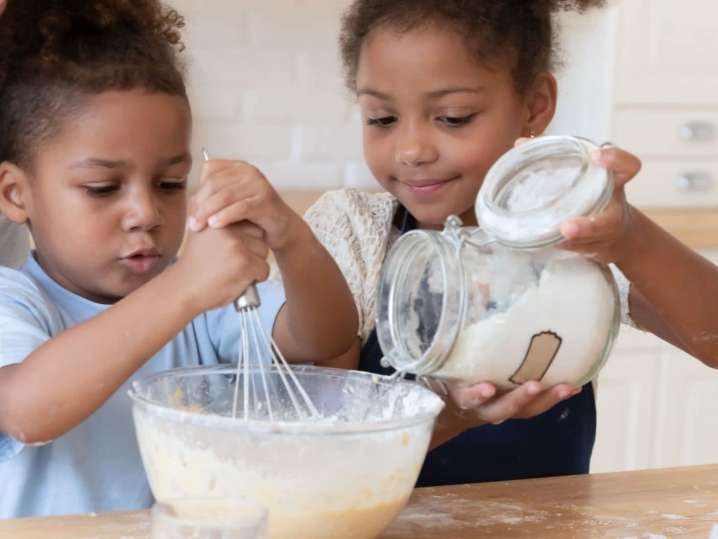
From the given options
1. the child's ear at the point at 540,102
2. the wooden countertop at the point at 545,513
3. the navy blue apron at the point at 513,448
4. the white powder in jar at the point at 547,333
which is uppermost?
the child's ear at the point at 540,102

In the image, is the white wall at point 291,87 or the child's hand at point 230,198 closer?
the child's hand at point 230,198

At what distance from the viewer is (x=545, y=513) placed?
0.87 meters

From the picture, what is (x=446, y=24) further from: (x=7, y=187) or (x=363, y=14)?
(x=7, y=187)

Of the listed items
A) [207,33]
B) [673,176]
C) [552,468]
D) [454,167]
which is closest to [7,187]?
[454,167]

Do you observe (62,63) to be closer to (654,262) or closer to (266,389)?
(266,389)

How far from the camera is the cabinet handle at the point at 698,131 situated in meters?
2.43

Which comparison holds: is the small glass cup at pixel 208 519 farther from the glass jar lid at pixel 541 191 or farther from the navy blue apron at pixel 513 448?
the navy blue apron at pixel 513 448

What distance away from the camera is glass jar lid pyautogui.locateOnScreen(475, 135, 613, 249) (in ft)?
2.54

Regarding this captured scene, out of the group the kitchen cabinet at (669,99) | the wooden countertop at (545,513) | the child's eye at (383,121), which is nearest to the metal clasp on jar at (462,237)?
the wooden countertop at (545,513)

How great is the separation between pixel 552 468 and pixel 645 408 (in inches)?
48.0

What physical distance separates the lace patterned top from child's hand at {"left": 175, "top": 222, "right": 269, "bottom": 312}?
0.43 m

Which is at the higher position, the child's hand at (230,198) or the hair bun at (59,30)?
the hair bun at (59,30)

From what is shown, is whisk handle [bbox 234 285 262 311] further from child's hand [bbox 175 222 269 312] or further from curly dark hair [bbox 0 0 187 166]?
curly dark hair [bbox 0 0 187 166]

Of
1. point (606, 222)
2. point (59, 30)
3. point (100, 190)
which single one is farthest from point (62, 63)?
point (606, 222)
